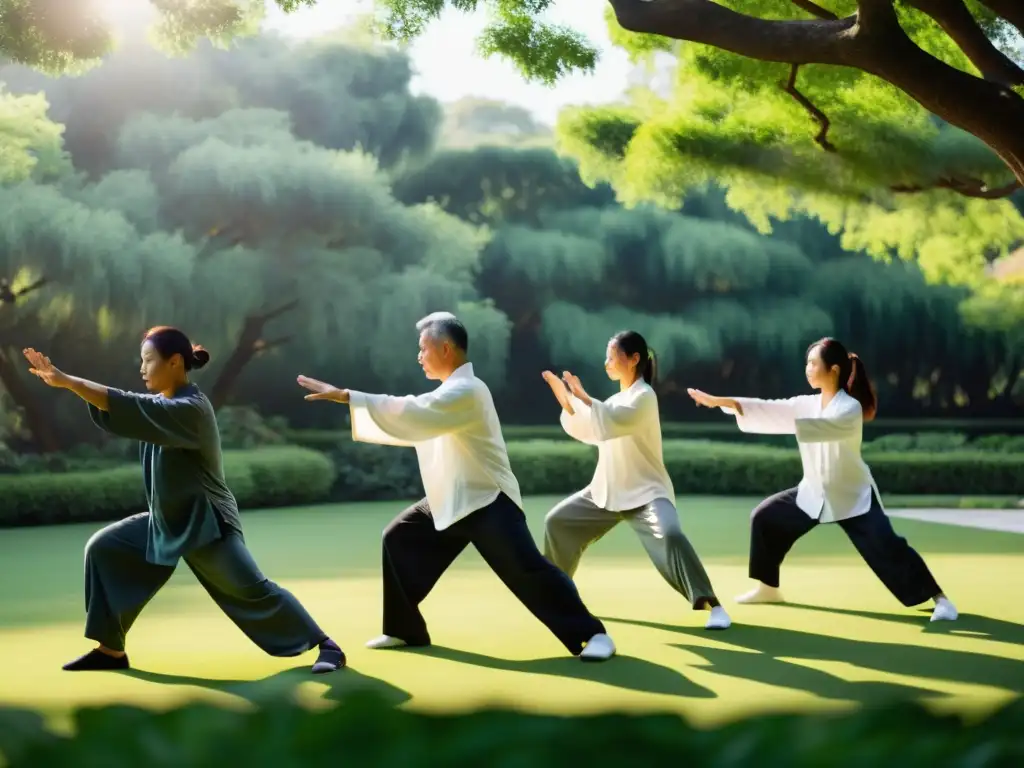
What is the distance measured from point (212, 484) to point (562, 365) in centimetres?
1830

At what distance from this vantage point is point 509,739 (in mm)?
2137

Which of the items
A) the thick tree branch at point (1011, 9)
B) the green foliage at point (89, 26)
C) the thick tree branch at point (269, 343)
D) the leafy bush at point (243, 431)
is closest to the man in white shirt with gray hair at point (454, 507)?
the thick tree branch at point (1011, 9)

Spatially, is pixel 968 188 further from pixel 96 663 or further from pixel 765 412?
pixel 96 663

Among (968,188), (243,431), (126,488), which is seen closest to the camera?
(968,188)

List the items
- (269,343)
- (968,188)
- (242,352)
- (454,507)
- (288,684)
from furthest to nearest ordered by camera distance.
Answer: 1. (242,352)
2. (269,343)
3. (968,188)
4. (454,507)
5. (288,684)

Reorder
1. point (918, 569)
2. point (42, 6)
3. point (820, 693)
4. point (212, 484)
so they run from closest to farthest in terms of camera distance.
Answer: point (820, 693), point (212, 484), point (918, 569), point (42, 6)

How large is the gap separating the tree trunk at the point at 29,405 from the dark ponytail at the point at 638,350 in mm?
12971

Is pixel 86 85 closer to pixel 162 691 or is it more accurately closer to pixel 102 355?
pixel 102 355

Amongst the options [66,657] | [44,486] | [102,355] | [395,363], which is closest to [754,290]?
[395,363]

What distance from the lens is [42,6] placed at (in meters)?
9.00

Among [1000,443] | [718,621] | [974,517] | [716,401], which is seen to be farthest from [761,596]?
[1000,443]

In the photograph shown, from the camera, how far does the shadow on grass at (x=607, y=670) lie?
15.3 ft

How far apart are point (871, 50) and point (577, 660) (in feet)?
9.64

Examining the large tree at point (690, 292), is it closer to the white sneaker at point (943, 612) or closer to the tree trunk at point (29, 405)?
the tree trunk at point (29, 405)
